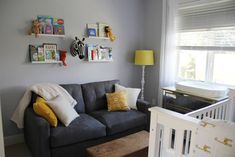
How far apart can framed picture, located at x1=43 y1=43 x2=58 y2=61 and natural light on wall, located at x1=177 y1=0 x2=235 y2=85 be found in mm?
2109

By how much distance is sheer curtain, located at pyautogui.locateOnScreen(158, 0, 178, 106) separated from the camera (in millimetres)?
3357

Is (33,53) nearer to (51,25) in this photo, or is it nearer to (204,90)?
(51,25)

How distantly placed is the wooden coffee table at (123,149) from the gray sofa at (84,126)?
37cm

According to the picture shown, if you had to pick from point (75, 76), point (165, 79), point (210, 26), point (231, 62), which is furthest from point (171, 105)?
point (75, 76)

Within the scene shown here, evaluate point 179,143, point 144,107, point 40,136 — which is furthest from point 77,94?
point 179,143

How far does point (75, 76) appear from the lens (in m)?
3.27

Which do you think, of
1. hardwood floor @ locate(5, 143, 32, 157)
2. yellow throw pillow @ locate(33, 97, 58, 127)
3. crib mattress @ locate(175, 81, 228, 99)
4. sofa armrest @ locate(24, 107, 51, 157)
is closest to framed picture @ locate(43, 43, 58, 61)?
yellow throw pillow @ locate(33, 97, 58, 127)

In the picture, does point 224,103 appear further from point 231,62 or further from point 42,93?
point 42,93

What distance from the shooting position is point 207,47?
3000 millimetres

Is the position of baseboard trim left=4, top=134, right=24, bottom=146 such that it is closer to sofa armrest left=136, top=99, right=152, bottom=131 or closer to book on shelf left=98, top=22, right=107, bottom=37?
sofa armrest left=136, top=99, right=152, bottom=131

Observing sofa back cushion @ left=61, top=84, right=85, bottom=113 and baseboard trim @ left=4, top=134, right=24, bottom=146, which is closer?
baseboard trim @ left=4, top=134, right=24, bottom=146

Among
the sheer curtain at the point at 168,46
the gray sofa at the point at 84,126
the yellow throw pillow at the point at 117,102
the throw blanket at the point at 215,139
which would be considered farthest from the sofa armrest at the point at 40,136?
the sheer curtain at the point at 168,46

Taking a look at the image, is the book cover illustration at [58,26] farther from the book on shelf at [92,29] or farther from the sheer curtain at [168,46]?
the sheer curtain at [168,46]

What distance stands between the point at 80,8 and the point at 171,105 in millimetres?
2209
